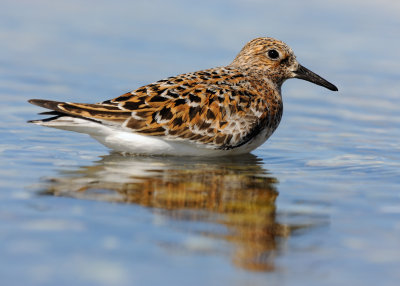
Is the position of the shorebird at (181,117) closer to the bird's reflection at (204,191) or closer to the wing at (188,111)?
the wing at (188,111)

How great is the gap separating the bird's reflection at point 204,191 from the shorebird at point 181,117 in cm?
22

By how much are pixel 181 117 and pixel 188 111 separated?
0.13m

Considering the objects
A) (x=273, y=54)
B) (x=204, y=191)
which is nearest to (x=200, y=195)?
(x=204, y=191)

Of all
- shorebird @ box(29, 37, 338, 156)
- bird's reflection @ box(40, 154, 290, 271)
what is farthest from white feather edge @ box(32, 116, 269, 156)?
bird's reflection @ box(40, 154, 290, 271)

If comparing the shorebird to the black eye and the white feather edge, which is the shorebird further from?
the black eye

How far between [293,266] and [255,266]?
0.30m

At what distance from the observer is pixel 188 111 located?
10297 mm

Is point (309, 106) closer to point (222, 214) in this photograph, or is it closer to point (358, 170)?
point (358, 170)

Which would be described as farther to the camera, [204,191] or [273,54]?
[273,54]

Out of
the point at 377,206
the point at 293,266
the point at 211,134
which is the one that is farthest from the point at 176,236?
the point at 211,134

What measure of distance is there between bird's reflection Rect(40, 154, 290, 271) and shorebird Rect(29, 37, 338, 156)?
0.71ft

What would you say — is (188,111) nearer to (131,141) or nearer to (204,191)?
(131,141)

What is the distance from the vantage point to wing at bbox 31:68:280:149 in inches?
397

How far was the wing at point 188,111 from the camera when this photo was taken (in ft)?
33.1
